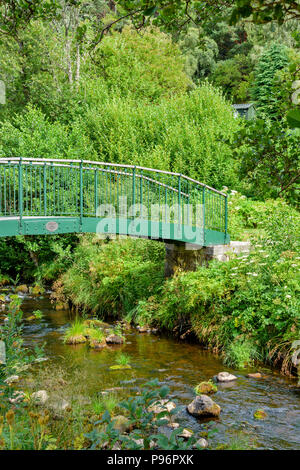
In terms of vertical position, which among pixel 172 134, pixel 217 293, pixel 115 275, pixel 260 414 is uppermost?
pixel 172 134

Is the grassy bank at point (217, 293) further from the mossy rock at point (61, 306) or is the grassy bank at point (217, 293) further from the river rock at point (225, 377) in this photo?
the river rock at point (225, 377)

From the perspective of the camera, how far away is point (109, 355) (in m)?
9.20

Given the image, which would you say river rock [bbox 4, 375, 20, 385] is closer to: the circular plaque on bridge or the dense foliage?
the circular plaque on bridge

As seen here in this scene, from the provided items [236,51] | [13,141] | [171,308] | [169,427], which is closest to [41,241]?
[13,141]

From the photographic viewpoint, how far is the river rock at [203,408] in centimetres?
649

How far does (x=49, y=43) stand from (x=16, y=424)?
19.5 m

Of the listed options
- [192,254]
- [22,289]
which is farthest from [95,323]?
[22,289]

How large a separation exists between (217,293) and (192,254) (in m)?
2.30

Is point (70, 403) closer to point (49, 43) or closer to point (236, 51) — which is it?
point (49, 43)

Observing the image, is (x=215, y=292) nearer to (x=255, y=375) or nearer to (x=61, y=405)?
(x=255, y=375)

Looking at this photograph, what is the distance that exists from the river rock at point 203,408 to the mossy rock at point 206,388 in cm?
69

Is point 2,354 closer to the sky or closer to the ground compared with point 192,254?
closer to the ground

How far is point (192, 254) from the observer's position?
457 inches

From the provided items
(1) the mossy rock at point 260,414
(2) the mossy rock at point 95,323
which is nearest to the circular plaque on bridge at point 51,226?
(2) the mossy rock at point 95,323
